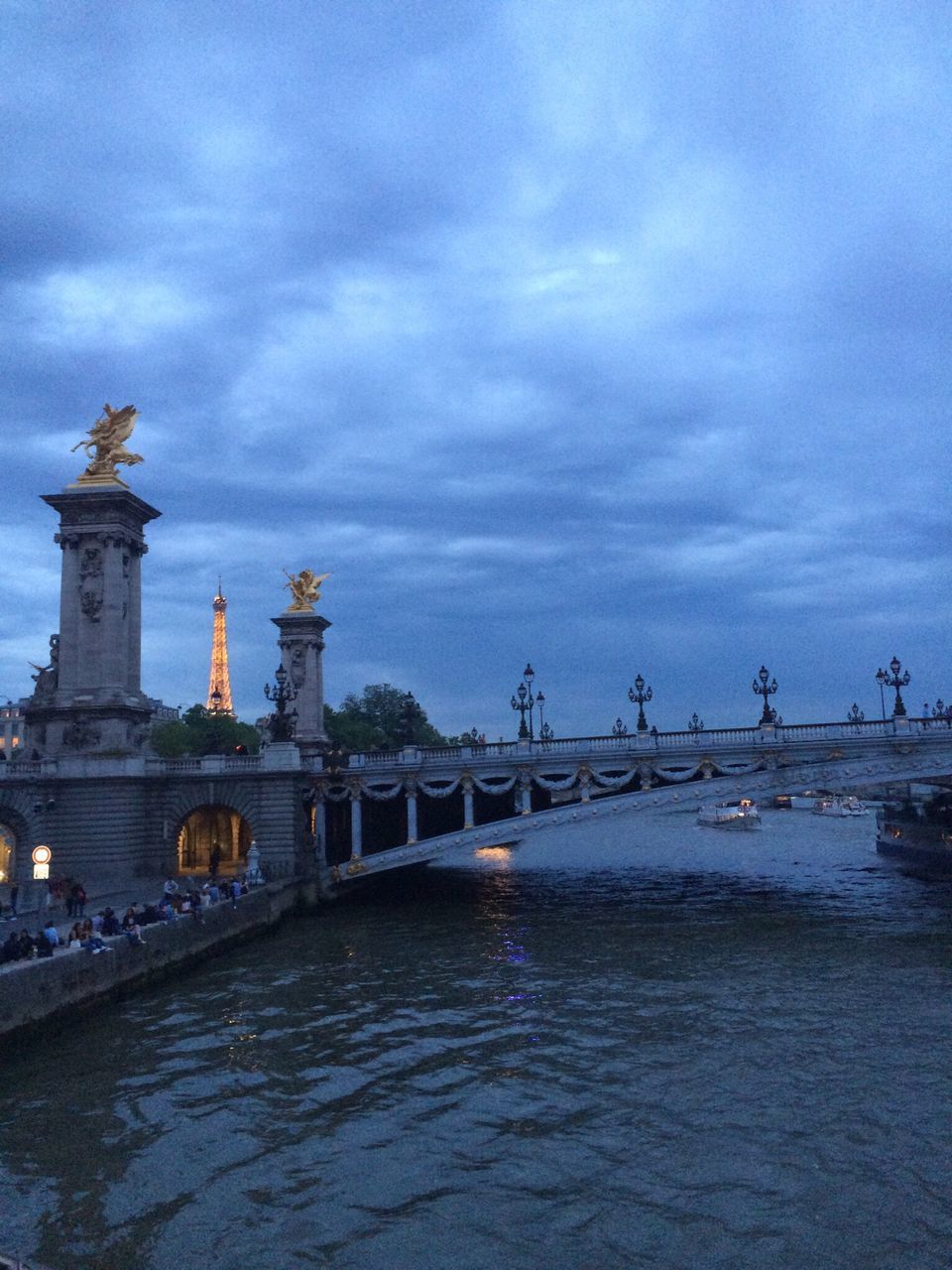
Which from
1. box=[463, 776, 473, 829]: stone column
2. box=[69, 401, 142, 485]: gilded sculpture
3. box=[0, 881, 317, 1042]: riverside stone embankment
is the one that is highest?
box=[69, 401, 142, 485]: gilded sculpture

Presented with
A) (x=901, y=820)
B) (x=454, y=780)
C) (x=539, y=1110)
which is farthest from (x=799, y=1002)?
(x=901, y=820)

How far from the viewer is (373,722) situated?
11269 centimetres

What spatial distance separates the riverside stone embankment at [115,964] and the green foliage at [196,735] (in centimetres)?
5929

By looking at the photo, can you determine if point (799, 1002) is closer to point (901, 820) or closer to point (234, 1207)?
point (234, 1207)

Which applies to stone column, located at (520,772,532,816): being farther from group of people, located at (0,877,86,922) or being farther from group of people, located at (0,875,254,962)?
group of people, located at (0,877,86,922)

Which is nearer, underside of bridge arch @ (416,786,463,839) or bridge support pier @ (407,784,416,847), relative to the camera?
bridge support pier @ (407,784,416,847)

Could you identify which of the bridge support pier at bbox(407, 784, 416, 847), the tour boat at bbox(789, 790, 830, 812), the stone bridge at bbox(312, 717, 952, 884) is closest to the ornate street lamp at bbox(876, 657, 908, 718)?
the stone bridge at bbox(312, 717, 952, 884)

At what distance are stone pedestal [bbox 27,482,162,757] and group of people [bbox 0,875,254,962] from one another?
9522 mm

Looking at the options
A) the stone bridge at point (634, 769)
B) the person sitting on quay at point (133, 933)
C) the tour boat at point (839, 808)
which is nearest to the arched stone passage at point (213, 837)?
the stone bridge at point (634, 769)

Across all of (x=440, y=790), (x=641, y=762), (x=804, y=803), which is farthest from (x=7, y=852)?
(x=804, y=803)

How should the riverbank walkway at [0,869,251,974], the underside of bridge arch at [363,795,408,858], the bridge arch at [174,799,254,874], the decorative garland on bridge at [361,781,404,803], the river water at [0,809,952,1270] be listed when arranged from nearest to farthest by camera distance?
the river water at [0,809,952,1270] < the riverbank walkway at [0,869,251,974] < the decorative garland on bridge at [361,781,404,803] < the bridge arch at [174,799,254,874] < the underside of bridge arch at [363,795,408,858]

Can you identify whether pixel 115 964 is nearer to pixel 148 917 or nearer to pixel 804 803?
pixel 148 917

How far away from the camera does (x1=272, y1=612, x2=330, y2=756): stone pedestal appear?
69.7 m

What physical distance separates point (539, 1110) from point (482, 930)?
2117cm
